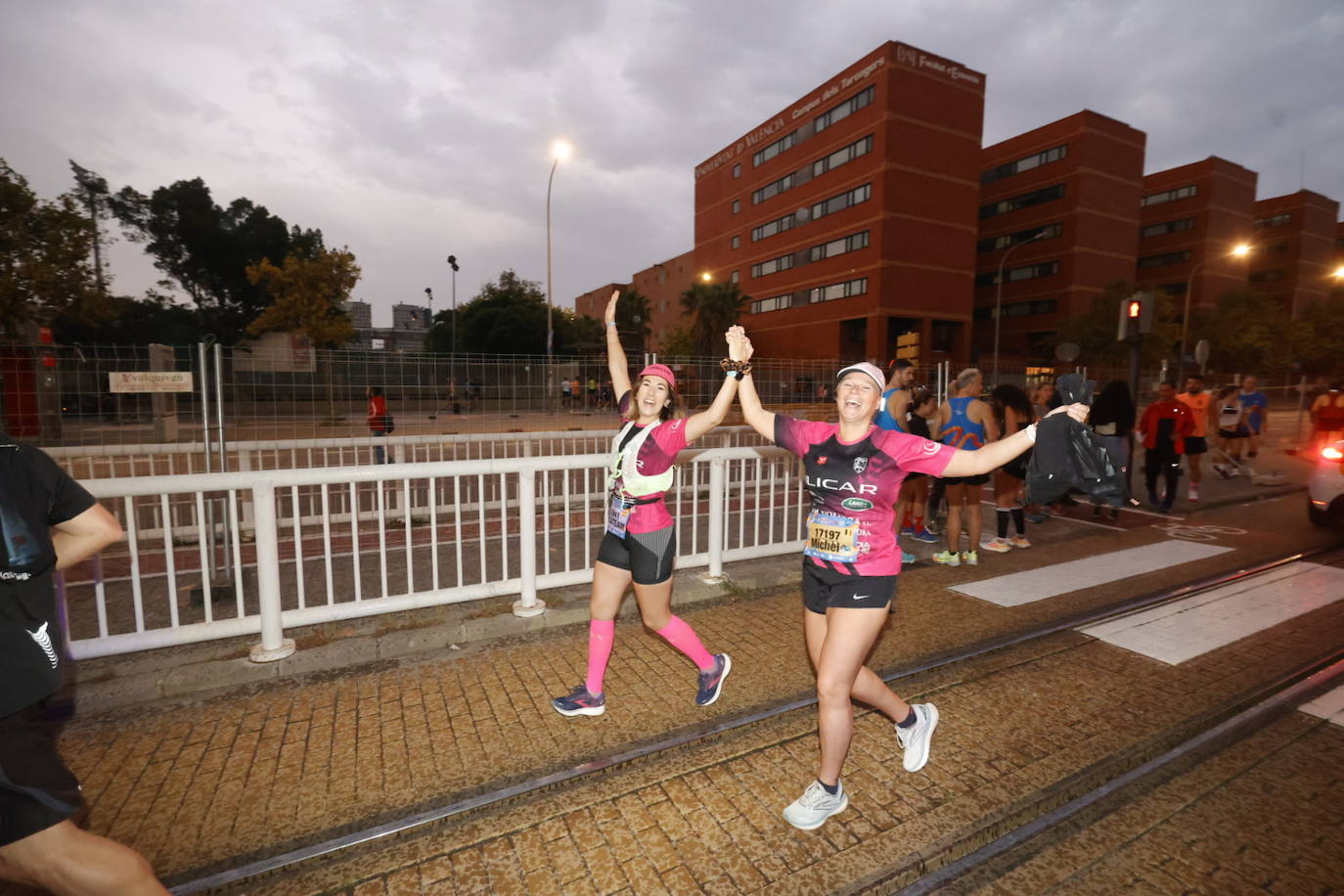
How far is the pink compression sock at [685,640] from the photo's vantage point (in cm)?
348

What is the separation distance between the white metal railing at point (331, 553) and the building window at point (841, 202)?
122ft

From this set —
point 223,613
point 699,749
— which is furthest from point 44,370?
point 699,749

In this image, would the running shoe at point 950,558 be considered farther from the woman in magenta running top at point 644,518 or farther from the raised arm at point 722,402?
the raised arm at point 722,402

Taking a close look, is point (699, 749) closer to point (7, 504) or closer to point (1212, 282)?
point (7, 504)

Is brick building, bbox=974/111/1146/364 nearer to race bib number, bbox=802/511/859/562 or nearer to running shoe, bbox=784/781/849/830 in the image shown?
race bib number, bbox=802/511/859/562

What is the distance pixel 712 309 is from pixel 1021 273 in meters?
26.9

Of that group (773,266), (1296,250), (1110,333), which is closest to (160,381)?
(773,266)

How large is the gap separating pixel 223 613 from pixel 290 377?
446cm

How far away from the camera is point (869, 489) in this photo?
2.68 metres

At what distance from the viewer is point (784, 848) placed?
255cm

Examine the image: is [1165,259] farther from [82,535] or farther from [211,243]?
[211,243]

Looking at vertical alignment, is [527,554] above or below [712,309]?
below


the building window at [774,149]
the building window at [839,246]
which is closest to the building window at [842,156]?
the building window at [774,149]

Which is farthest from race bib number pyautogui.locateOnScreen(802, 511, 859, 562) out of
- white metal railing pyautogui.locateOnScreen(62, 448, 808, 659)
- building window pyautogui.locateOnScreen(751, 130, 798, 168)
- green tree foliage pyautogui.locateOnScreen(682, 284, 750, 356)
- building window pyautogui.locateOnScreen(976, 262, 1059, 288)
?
building window pyautogui.locateOnScreen(976, 262, 1059, 288)
